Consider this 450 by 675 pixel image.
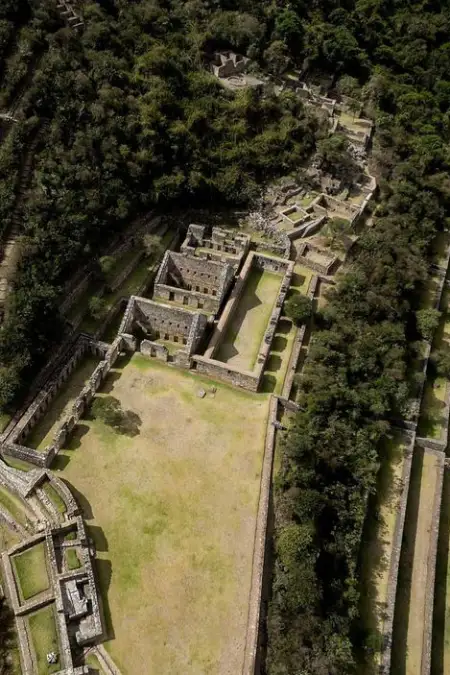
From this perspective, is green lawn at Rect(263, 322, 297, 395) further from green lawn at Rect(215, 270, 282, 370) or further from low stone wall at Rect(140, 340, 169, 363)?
low stone wall at Rect(140, 340, 169, 363)

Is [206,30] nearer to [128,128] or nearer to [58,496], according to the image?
[128,128]

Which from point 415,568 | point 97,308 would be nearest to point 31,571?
point 97,308

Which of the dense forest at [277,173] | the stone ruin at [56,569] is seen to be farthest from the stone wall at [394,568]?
the stone ruin at [56,569]

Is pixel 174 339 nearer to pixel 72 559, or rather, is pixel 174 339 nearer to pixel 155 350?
pixel 155 350

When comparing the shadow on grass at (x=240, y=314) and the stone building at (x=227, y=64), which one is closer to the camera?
the shadow on grass at (x=240, y=314)

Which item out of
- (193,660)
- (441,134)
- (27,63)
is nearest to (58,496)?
(193,660)

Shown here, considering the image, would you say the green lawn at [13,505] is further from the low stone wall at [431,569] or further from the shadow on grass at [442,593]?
the shadow on grass at [442,593]
